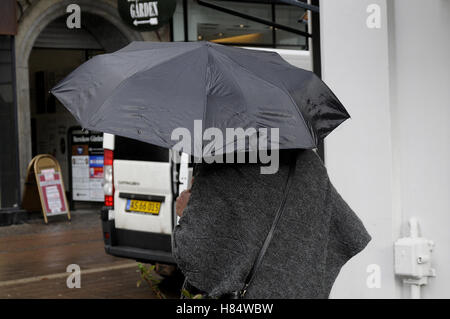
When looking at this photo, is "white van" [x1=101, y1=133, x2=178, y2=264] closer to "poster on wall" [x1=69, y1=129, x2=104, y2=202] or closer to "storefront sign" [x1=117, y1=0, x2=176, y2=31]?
"storefront sign" [x1=117, y1=0, x2=176, y2=31]

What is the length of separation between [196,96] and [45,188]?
1178 cm

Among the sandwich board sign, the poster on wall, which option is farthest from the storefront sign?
the sandwich board sign

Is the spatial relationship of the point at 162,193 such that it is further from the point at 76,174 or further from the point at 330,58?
the point at 76,174

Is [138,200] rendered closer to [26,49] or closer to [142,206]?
[142,206]

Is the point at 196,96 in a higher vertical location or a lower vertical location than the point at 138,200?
higher

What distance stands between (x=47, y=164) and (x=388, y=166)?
10492mm

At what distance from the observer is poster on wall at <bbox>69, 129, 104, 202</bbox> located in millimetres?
15750

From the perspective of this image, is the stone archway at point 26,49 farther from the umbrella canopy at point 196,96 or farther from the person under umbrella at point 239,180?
the person under umbrella at point 239,180

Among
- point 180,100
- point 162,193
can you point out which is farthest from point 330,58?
point 162,193

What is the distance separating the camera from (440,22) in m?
4.30

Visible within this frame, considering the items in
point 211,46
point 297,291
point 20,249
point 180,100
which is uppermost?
point 211,46

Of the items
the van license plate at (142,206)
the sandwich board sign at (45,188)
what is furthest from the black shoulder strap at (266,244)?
the sandwich board sign at (45,188)

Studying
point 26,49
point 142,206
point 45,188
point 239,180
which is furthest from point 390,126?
point 26,49

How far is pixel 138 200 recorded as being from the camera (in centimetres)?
740
